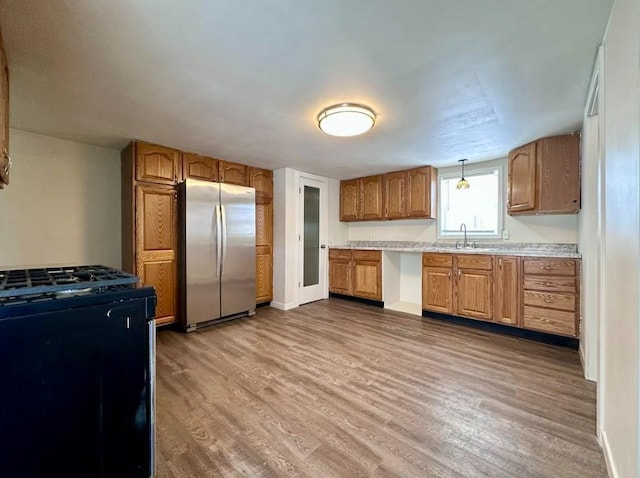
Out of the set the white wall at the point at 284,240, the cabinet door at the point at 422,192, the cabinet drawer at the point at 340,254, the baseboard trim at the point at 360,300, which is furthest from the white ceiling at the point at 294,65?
the baseboard trim at the point at 360,300

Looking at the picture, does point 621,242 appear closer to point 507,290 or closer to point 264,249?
point 507,290

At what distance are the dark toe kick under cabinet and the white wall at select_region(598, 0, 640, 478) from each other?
161 centimetres

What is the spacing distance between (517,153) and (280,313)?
356cm

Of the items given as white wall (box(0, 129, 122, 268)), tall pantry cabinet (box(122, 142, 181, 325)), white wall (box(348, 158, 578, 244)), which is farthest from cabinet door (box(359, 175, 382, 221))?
Answer: white wall (box(0, 129, 122, 268))

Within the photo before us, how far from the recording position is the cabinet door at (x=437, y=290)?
3621 mm

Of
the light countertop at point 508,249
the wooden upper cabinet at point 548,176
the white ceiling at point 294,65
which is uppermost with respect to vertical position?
the white ceiling at point 294,65

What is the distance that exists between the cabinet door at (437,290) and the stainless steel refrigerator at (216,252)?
91.6 inches

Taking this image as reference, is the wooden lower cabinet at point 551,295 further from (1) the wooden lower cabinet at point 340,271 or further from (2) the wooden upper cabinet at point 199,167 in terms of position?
(2) the wooden upper cabinet at point 199,167

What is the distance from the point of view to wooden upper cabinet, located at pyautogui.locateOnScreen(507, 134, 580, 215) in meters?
2.78

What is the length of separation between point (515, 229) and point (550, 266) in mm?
867

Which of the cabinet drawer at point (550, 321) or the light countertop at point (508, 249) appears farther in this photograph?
the light countertop at point (508, 249)

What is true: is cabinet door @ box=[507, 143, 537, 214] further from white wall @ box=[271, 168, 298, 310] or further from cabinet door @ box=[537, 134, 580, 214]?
white wall @ box=[271, 168, 298, 310]

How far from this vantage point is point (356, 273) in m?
4.66

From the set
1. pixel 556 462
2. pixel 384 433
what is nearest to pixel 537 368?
pixel 556 462
